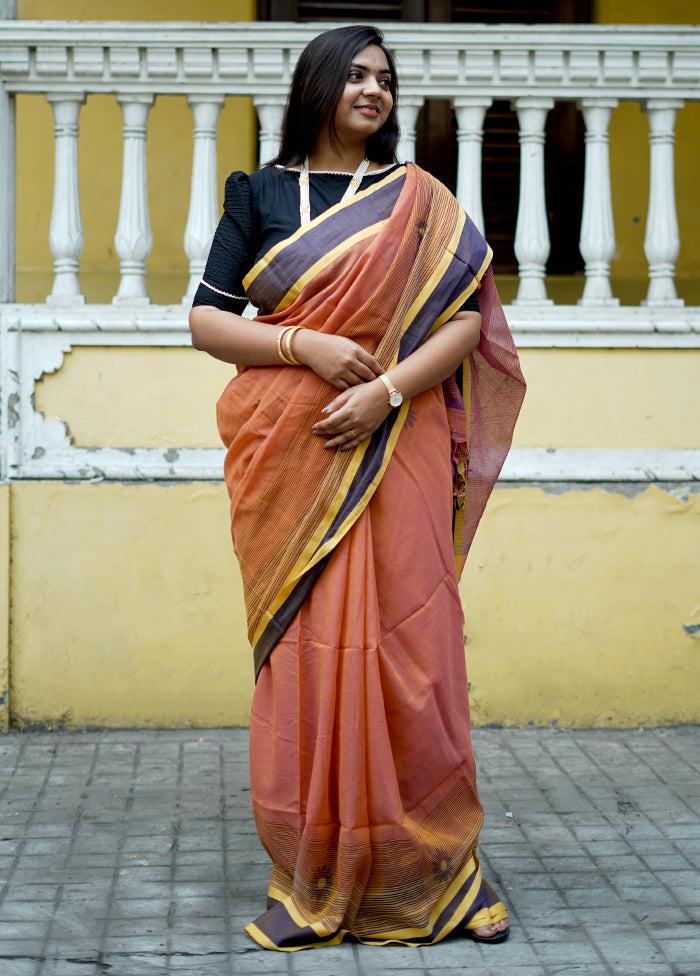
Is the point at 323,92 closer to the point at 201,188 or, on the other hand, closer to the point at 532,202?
the point at 201,188

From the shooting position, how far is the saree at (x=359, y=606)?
2637 mm

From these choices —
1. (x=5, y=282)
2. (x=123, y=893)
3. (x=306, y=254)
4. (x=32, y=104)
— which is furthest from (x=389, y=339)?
(x=32, y=104)

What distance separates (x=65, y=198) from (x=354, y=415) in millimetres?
2161

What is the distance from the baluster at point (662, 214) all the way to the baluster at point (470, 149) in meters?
0.64

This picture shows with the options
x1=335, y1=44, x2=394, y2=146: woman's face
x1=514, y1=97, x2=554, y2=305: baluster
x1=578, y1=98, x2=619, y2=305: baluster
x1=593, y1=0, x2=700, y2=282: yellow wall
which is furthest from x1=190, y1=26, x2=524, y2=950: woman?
x1=593, y1=0, x2=700, y2=282: yellow wall

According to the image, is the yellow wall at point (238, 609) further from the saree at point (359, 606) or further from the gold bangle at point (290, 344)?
the gold bangle at point (290, 344)

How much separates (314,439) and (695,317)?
2200mm

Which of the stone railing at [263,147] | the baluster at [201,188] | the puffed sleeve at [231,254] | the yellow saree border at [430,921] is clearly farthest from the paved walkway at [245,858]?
the baluster at [201,188]

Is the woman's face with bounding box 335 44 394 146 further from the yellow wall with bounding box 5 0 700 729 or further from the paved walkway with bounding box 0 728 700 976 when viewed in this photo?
the paved walkway with bounding box 0 728 700 976

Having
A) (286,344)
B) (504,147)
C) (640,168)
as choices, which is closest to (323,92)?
(286,344)

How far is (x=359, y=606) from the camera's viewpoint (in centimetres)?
264

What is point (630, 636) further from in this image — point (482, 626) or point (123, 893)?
point (123, 893)

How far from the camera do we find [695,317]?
14.2ft

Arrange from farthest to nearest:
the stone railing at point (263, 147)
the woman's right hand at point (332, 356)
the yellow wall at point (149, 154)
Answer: the yellow wall at point (149, 154), the stone railing at point (263, 147), the woman's right hand at point (332, 356)
